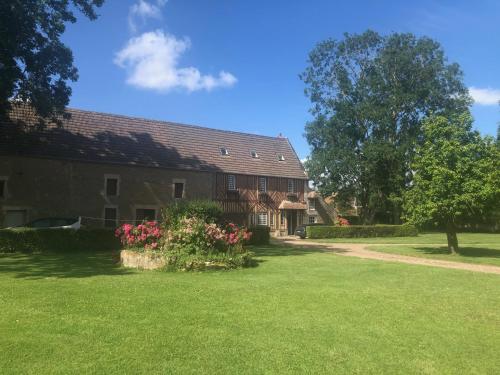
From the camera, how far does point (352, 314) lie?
7.52 m

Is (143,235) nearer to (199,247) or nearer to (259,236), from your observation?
(199,247)

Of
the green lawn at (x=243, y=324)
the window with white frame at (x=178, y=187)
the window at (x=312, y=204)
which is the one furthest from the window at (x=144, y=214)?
the window at (x=312, y=204)

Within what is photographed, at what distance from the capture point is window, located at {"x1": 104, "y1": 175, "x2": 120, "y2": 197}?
1207 inches

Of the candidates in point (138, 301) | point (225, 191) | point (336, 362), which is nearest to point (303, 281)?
point (138, 301)

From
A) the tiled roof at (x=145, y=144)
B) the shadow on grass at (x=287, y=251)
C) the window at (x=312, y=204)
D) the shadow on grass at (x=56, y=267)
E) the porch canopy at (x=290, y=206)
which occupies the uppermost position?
the tiled roof at (x=145, y=144)

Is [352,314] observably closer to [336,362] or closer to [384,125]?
[336,362]

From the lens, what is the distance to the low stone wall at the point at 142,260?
42.6 ft

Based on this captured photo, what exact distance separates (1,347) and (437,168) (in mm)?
18481

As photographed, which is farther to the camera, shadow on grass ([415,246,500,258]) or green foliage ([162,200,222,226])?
shadow on grass ([415,246,500,258])

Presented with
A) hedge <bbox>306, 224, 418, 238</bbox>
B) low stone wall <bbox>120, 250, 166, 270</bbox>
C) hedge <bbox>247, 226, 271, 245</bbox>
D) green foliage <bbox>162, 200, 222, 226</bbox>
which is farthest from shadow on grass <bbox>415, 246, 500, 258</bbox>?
low stone wall <bbox>120, 250, 166, 270</bbox>

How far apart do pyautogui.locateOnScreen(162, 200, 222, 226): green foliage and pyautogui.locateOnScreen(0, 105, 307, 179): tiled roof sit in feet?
45.6

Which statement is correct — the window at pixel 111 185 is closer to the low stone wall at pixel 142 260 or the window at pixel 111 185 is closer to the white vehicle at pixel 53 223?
the white vehicle at pixel 53 223

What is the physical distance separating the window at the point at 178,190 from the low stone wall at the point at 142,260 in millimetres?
19741

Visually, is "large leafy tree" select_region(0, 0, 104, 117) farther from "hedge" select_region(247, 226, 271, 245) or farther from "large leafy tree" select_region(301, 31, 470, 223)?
"large leafy tree" select_region(301, 31, 470, 223)
